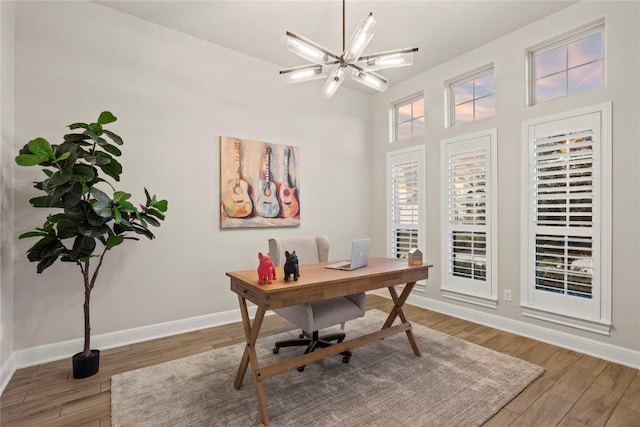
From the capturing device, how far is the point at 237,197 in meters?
3.59

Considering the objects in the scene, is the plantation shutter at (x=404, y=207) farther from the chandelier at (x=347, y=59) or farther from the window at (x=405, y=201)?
the chandelier at (x=347, y=59)

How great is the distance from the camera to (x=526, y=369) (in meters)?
2.44

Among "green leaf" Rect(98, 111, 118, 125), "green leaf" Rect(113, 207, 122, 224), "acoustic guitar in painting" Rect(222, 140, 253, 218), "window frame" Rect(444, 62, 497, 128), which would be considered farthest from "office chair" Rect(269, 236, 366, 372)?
"window frame" Rect(444, 62, 497, 128)

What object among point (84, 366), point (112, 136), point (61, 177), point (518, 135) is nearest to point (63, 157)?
point (61, 177)

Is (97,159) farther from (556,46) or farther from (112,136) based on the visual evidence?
(556,46)

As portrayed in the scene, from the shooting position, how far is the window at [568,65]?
2830mm

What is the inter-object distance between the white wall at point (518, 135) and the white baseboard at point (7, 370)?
13.5 feet

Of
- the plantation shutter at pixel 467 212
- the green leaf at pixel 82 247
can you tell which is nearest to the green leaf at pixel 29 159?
the green leaf at pixel 82 247

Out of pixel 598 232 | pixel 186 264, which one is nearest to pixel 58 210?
pixel 186 264

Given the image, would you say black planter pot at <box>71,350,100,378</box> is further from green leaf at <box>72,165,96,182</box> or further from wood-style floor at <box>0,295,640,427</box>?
green leaf at <box>72,165,96,182</box>

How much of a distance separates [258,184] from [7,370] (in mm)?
2597

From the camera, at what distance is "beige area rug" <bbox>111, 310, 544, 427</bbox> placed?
1.88 metres

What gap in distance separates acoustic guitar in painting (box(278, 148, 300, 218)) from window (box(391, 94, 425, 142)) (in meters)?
1.81

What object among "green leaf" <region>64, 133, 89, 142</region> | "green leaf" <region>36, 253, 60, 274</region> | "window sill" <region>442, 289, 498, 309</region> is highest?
"green leaf" <region>64, 133, 89, 142</region>
